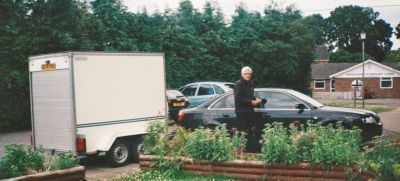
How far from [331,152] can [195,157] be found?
2460 mm

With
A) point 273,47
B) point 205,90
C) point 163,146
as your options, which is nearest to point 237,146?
point 163,146

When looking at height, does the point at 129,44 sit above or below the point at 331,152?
above

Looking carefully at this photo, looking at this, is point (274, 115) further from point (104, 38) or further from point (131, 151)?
point (104, 38)

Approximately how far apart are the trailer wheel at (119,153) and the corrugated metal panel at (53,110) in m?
1.07

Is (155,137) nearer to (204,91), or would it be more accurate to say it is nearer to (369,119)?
(369,119)

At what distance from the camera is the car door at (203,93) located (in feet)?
63.5

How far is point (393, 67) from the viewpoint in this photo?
59969mm

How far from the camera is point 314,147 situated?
712 cm

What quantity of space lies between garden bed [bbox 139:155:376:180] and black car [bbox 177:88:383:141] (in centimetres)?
289

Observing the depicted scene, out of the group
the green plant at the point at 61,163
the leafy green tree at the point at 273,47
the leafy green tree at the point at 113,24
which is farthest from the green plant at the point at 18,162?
the leafy green tree at the point at 273,47

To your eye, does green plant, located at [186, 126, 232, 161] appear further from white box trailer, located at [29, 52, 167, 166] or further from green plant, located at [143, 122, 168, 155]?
white box trailer, located at [29, 52, 167, 166]

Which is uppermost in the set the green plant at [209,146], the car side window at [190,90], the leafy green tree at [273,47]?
the leafy green tree at [273,47]

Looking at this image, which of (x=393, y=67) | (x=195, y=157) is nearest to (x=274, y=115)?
(x=195, y=157)

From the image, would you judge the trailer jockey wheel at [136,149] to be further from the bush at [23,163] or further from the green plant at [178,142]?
the bush at [23,163]
